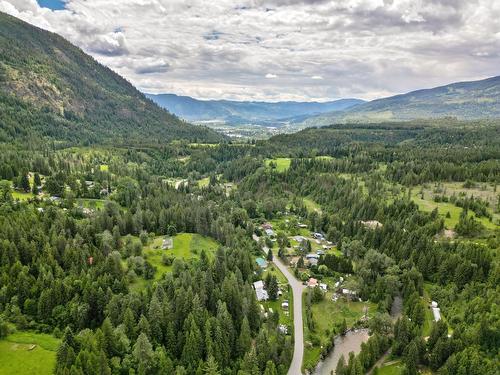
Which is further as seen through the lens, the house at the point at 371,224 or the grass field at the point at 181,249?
the house at the point at 371,224

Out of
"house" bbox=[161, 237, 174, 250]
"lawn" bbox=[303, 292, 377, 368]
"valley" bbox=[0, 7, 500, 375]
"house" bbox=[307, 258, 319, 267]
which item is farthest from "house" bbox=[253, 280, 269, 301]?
"house" bbox=[161, 237, 174, 250]

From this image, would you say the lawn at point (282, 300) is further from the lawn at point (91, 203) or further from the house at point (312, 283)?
the lawn at point (91, 203)

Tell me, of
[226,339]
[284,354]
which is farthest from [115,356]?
[284,354]

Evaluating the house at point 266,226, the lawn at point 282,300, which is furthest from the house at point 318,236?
the lawn at point 282,300

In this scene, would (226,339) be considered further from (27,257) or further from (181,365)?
(27,257)

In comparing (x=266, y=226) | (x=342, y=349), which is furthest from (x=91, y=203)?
(x=342, y=349)

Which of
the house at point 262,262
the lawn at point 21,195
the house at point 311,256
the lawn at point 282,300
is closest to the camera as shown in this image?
the lawn at point 282,300

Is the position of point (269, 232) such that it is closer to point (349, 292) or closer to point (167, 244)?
point (167, 244)
